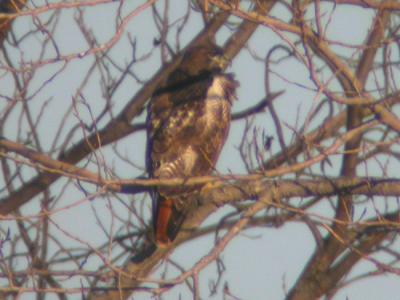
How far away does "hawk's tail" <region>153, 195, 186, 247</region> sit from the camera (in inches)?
264

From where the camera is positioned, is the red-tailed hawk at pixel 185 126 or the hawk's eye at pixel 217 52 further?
the hawk's eye at pixel 217 52

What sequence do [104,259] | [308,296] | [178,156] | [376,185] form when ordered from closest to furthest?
1. [104,259]
2. [376,185]
3. [308,296]
4. [178,156]

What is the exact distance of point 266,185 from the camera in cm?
597

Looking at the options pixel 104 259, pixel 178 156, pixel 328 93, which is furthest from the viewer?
pixel 178 156

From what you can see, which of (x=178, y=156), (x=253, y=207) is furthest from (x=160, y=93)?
(x=253, y=207)

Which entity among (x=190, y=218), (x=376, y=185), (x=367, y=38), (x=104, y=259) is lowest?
(x=104, y=259)

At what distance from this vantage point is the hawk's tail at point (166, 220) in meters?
6.70

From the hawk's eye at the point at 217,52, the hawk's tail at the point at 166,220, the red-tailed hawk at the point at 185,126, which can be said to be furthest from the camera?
the hawk's eye at the point at 217,52

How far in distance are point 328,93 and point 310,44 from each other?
48 centimetres

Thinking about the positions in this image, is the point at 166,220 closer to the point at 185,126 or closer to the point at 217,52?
the point at 185,126

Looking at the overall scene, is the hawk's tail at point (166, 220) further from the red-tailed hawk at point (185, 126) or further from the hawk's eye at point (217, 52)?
the hawk's eye at point (217, 52)

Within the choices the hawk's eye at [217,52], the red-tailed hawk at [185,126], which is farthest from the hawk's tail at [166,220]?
the hawk's eye at [217,52]

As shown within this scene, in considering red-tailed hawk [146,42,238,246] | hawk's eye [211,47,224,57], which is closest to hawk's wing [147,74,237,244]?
red-tailed hawk [146,42,238,246]

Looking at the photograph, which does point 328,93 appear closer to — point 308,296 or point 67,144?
point 308,296
